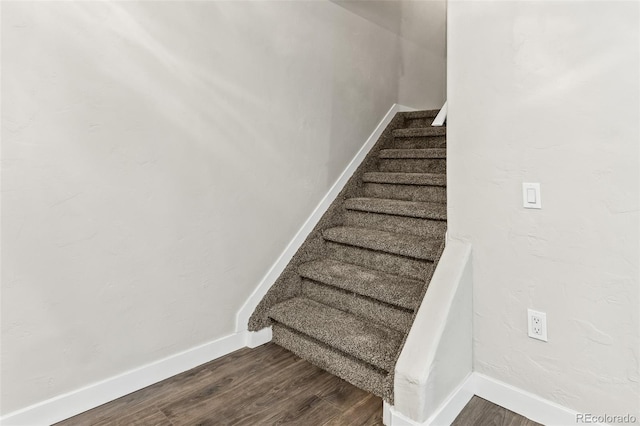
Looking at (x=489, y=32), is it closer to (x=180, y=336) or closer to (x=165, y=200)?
(x=165, y=200)

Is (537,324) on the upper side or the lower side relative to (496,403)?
upper

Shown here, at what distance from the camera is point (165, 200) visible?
1.77 meters

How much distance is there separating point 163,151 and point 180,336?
94cm

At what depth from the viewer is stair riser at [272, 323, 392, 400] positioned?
5.54ft

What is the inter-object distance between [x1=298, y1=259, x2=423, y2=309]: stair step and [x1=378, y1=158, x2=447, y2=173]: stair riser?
38.7 inches

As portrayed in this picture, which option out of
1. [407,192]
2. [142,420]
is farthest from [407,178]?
[142,420]

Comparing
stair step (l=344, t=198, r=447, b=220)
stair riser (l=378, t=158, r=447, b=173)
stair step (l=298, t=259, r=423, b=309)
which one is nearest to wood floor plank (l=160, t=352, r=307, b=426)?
stair step (l=298, t=259, r=423, b=309)

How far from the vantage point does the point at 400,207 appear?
2385 mm

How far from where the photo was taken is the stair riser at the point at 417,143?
115 inches

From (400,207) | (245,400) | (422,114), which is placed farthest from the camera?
(422,114)

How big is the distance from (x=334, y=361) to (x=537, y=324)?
37.4 inches

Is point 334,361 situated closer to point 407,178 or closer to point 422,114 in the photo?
point 407,178

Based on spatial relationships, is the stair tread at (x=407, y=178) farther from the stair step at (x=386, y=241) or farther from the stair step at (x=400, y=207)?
the stair step at (x=386, y=241)

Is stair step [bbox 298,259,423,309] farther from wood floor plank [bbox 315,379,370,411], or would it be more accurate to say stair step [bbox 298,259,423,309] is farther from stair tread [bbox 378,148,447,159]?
stair tread [bbox 378,148,447,159]
